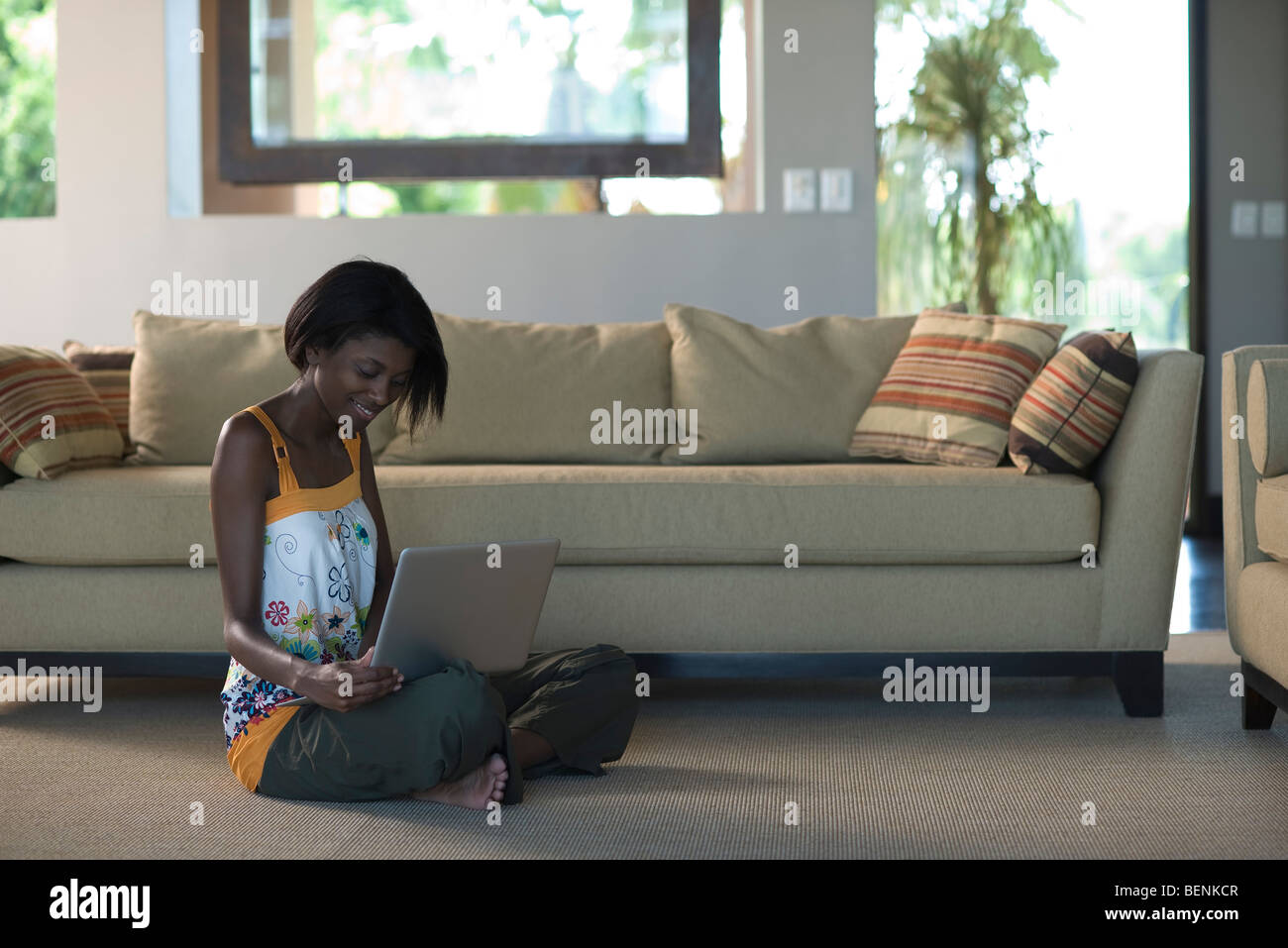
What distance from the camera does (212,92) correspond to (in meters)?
3.97


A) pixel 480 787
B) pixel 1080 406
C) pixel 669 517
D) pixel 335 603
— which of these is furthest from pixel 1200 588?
pixel 335 603

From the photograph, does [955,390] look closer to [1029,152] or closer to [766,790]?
[766,790]

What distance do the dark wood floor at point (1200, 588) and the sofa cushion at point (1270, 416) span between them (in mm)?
872

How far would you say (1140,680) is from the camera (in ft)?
8.35

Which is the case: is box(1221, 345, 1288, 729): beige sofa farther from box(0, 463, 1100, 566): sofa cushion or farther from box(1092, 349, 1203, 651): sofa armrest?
box(0, 463, 1100, 566): sofa cushion

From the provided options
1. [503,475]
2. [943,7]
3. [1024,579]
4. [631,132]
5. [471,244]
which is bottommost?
[1024,579]

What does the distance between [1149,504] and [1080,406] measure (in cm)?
23

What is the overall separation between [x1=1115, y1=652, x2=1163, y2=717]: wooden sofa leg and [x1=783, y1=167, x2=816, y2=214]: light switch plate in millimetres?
1774

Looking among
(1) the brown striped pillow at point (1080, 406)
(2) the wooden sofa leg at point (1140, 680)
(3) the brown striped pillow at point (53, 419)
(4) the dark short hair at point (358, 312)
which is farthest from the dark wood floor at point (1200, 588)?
(3) the brown striped pillow at point (53, 419)

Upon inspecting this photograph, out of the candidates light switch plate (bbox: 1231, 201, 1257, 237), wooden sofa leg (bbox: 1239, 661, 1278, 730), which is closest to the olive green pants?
wooden sofa leg (bbox: 1239, 661, 1278, 730)

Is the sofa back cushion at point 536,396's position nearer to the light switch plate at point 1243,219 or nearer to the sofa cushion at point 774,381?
the sofa cushion at point 774,381

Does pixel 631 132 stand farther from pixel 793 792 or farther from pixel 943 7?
pixel 793 792
